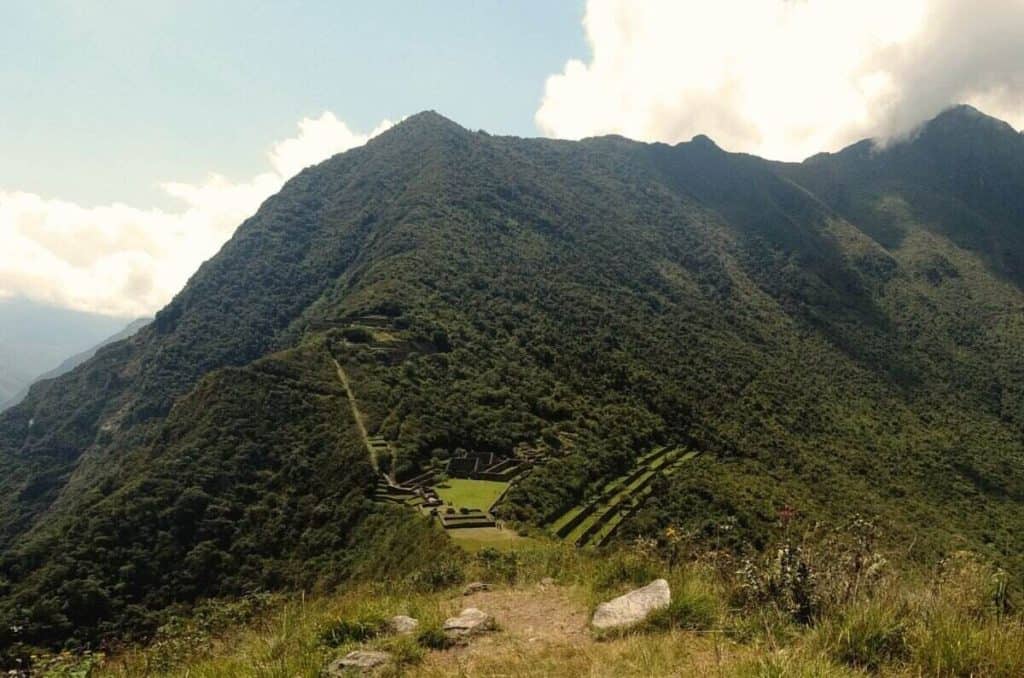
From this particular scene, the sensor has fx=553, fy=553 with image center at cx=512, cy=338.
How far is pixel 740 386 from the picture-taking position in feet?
319

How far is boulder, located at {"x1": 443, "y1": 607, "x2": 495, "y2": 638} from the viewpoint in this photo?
5.68 m

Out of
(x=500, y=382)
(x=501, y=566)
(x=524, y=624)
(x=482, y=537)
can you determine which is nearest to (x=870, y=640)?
(x=524, y=624)

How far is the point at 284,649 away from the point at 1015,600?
260 inches

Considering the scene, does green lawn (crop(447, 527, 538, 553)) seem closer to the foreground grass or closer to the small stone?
the small stone

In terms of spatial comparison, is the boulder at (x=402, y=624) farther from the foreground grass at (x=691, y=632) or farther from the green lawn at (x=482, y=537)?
the green lawn at (x=482, y=537)

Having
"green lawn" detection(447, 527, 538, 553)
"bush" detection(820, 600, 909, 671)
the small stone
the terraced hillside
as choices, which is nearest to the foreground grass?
"bush" detection(820, 600, 909, 671)

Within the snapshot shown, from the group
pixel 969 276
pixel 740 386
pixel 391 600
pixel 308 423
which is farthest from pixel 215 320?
pixel 969 276

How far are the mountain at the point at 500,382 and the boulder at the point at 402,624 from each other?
2.91 metres

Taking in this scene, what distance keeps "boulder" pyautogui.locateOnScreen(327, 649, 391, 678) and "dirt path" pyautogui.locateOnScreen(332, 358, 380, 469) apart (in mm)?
42097

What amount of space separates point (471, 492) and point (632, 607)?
38876 millimetres

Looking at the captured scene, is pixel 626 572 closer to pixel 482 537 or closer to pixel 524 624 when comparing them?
pixel 524 624

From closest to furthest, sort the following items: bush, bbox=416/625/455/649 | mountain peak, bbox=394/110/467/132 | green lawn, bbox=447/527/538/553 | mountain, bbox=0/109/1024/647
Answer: bush, bbox=416/625/455/649 → green lawn, bbox=447/527/538/553 → mountain, bbox=0/109/1024/647 → mountain peak, bbox=394/110/467/132

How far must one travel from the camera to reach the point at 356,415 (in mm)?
53938

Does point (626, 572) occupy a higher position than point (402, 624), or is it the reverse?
point (626, 572)
